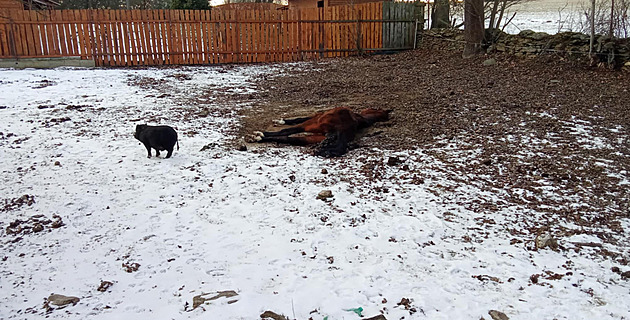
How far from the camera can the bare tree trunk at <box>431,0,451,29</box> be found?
14.3 m

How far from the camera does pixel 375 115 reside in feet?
21.5

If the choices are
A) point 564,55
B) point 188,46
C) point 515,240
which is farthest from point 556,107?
point 188,46

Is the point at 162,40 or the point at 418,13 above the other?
the point at 418,13

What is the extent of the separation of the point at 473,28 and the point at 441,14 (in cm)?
367

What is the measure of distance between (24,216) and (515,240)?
4.30 metres

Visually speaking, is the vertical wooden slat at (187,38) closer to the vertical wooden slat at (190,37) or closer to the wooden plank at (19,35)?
the vertical wooden slat at (190,37)

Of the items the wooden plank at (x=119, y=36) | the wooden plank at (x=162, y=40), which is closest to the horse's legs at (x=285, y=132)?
the wooden plank at (x=162, y=40)

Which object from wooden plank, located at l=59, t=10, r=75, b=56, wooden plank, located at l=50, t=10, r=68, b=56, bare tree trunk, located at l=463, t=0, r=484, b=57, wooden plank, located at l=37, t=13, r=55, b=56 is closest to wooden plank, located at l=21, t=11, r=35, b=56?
wooden plank, located at l=37, t=13, r=55, b=56

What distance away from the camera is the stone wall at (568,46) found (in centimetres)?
805

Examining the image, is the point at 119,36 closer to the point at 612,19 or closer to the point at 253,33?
the point at 253,33

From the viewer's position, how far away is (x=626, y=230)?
3355mm

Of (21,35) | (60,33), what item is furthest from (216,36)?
(21,35)

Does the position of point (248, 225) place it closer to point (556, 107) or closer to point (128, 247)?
point (128, 247)

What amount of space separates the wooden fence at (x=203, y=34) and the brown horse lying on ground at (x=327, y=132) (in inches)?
370
